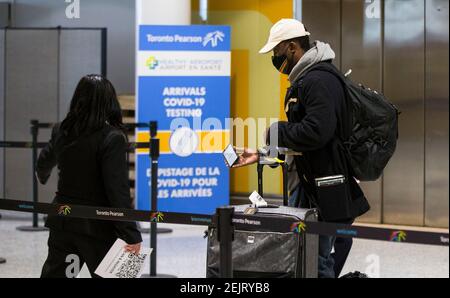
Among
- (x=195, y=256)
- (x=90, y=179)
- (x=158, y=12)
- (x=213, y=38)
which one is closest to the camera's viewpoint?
(x=90, y=179)

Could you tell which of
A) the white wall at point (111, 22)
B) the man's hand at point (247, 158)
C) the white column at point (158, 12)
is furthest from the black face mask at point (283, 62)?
the white wall at point (111, 22)

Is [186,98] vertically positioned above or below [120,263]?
above

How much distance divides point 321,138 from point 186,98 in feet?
14.8

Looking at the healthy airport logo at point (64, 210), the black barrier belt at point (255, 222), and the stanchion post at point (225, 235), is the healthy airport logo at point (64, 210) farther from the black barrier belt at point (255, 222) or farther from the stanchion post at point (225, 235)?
the stanchion post at point (225, 235)

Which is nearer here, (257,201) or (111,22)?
(257,201)

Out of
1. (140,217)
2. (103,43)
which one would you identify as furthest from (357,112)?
(103,43)

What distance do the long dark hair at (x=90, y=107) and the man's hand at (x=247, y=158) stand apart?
0.74m

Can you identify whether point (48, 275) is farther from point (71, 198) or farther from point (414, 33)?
point (414, 33)

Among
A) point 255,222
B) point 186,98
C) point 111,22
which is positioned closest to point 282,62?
point 255,222

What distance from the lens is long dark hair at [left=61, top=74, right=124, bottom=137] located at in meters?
4.45

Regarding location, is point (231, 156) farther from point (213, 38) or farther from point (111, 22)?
point (111, 22)

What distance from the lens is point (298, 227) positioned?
3.74 meters

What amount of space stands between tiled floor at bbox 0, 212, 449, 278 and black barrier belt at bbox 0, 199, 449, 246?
2.48 metres

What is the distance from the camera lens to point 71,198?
4.46m
